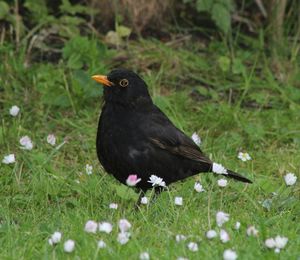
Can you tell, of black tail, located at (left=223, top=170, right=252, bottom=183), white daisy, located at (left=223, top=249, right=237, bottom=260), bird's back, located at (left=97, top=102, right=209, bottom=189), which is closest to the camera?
white daisy, located at (left=223, top=249, right=237, bottom=260)

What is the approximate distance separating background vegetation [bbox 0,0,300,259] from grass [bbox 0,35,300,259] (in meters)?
0.01

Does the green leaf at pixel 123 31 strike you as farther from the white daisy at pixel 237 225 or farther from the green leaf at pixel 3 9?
the white daisy at pixel 237 225

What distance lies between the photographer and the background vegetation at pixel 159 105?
16.3ft

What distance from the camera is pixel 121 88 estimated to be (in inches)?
230

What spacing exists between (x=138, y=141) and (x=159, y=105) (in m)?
1.83

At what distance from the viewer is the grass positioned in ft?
15.6

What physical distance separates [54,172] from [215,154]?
4.19ft

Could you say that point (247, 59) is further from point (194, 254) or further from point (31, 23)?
point (194, 254)

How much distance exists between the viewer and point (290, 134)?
7281 mm

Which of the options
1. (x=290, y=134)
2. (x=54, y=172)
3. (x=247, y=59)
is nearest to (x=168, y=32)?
(x=247, y=59)

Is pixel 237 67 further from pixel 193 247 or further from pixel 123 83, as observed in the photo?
pixel 193 247

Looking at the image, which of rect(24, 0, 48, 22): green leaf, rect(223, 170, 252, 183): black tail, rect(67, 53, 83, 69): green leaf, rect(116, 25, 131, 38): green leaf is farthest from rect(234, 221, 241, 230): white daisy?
rect(24, 0, 48, 22): green leaf

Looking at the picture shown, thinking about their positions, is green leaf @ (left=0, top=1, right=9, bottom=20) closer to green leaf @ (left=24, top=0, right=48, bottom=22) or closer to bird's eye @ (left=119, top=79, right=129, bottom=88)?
green leaf @ (left=24, top=0, right=48, bottom=22)

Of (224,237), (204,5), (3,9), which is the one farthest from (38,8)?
(224,237)
